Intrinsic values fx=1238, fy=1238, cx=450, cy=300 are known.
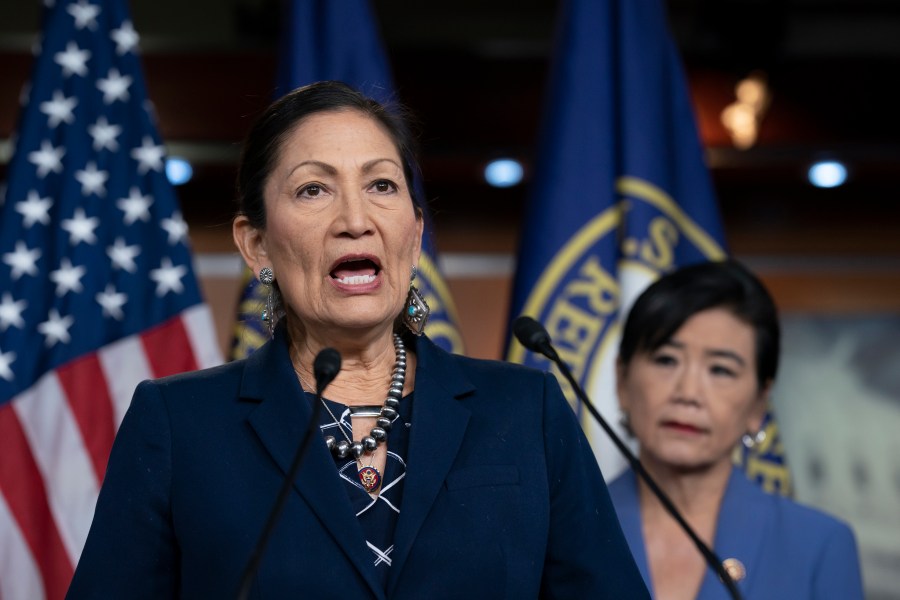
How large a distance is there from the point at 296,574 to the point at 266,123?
26.3 inches

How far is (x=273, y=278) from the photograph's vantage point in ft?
5.80

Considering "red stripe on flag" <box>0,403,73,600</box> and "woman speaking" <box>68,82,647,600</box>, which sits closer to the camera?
"woman speaking" <box>68,82,647,600</box>

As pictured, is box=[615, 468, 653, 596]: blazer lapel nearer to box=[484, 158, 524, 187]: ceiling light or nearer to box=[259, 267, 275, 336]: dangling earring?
box=[259, 267, 275, 336]: dangling earring

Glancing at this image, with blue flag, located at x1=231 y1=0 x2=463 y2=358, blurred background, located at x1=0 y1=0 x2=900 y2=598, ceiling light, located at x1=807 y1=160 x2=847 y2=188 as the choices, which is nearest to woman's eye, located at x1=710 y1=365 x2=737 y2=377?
blue flag, located at x1=231 y1=0 x2=463 y2=358

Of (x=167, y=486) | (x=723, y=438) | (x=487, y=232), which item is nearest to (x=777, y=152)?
(x=487, y=232)

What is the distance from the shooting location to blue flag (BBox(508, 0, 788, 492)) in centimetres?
322

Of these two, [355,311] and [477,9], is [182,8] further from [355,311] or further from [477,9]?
[355,311]

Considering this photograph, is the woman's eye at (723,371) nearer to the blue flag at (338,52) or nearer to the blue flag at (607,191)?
the blue flag at (607,191)

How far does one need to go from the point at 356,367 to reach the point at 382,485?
0.20 m

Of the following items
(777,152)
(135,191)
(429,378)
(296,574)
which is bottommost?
(296,574)

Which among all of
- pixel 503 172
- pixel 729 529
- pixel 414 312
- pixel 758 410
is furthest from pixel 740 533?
pixel 503 172

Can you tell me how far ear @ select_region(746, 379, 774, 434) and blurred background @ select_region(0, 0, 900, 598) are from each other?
1.49 m

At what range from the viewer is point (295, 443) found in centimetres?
154

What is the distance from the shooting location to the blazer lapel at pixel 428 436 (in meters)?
1.48
